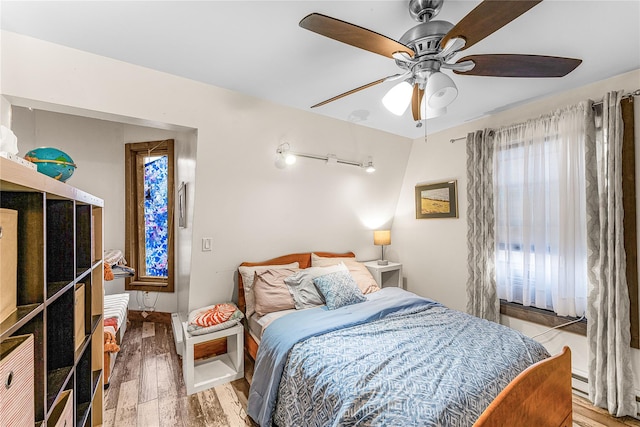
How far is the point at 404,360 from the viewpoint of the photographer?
5.08 ft

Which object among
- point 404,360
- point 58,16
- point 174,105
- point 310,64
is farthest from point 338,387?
point 58,16

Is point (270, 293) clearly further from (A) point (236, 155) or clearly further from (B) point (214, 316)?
(A) point (236, 155)

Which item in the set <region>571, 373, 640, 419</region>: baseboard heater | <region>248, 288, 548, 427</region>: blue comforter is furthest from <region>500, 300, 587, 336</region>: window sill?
<region>248, 288, 548, 427</region>: blue comforter

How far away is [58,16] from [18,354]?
5.69 feet

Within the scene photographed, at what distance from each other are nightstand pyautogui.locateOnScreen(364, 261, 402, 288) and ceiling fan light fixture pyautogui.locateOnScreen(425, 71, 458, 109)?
7.86ft

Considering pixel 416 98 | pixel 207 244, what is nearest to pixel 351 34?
pixel 416 98

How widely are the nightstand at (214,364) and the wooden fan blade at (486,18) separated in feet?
8.27

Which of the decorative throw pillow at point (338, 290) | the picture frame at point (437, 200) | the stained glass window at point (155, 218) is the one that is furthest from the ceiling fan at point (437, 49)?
the stained glass window at point (155, 218)

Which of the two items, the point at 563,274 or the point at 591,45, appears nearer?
the point at 591,45

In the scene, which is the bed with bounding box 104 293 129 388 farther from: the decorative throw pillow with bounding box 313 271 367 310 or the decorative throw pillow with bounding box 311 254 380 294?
the decorative throw pillow with bounding box 311 254 380 294

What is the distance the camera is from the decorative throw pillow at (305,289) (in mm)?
2548

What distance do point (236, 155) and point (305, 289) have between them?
4.53 feet

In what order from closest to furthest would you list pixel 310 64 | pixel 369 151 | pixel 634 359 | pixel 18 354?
pixel 18 354
pixel 310 64
pixel 634 359
pixel 369 151

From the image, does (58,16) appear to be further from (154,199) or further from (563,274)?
(563,274)
